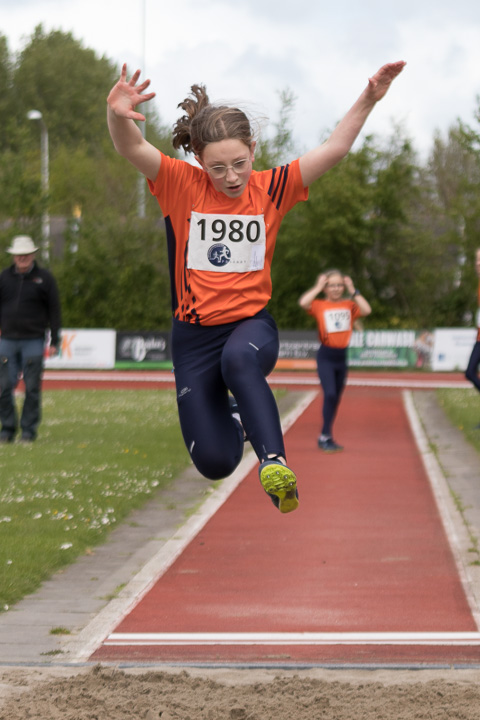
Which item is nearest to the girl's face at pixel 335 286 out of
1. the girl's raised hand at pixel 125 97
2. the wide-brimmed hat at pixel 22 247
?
the wide-brimmed hat at pixel 22 247

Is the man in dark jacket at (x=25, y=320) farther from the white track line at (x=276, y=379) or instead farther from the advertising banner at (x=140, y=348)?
the advertising banner at (x=140, y=348)

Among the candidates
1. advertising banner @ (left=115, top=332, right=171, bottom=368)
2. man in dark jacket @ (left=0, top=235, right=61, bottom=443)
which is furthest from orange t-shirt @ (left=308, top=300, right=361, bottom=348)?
advertising banner @ (left=115, top=332, right=171, bottom=368)

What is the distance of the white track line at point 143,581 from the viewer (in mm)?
5324

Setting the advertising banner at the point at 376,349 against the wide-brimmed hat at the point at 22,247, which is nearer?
the wide-brimmed hat at the point at 22,247

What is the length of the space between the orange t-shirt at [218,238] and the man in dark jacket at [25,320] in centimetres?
716

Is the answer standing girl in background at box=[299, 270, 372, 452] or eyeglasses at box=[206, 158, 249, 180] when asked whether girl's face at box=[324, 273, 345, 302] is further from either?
eyeglasses at box=[206, 158, 249, 180]

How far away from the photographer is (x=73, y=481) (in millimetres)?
10016

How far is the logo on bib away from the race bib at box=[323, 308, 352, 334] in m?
7.49

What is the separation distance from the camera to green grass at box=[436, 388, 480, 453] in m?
14.3

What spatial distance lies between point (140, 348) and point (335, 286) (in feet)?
54.8

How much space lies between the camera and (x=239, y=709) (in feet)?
13.6

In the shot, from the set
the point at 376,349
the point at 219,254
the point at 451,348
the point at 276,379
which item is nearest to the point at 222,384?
the point at 219,254

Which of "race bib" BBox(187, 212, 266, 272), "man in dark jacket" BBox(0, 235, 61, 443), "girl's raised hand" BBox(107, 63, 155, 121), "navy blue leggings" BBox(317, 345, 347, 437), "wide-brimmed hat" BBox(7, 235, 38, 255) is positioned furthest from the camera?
"navy blue leggings" BBox(317, 345, 347, 437)

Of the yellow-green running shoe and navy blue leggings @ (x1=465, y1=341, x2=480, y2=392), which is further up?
the yellow-green running shoe
